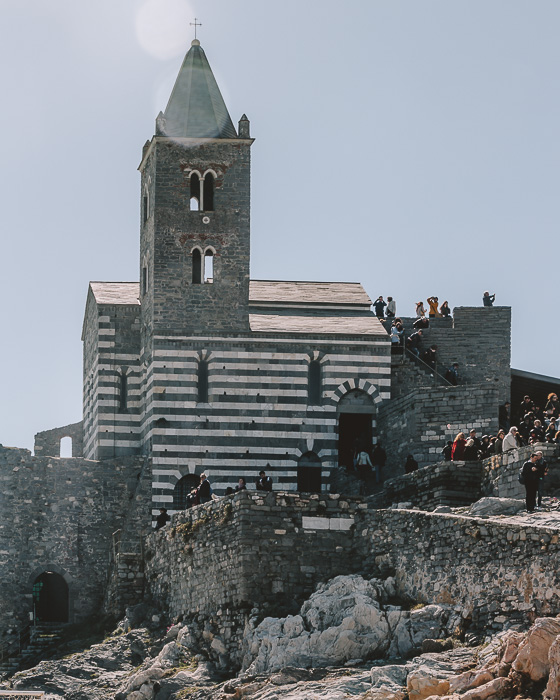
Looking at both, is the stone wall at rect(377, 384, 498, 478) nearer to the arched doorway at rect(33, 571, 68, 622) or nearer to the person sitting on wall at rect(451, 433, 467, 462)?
the person sitting on wall at rect(451, 433, 467, 462)

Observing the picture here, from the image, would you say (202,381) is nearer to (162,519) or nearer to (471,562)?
(162,519)

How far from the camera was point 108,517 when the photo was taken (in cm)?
5072

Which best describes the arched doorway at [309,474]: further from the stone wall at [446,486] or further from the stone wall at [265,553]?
the stone wall at [265,553]

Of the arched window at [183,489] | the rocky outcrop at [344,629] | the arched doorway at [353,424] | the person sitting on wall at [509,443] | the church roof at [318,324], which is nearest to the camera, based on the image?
the rocky outcrop at [344,629]

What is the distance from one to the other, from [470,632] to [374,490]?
14690 mm

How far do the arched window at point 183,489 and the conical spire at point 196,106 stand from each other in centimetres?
1058

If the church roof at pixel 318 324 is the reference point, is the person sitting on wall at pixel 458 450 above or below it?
below

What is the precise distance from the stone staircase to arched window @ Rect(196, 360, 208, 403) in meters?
7.86

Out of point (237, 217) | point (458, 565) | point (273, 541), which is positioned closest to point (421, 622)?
point (458, 565)

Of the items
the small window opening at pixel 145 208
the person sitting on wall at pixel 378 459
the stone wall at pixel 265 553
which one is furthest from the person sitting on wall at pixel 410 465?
the small window opening at pixel 145 208

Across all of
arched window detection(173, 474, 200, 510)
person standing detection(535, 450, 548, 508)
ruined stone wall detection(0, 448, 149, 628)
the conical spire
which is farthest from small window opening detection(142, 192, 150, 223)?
person standing detection(535, 450, 548, 508)

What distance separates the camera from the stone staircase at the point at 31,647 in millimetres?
45844

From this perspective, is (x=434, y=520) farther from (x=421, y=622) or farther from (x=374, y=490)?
(x=374, y=490)

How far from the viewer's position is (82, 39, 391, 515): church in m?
51.3
